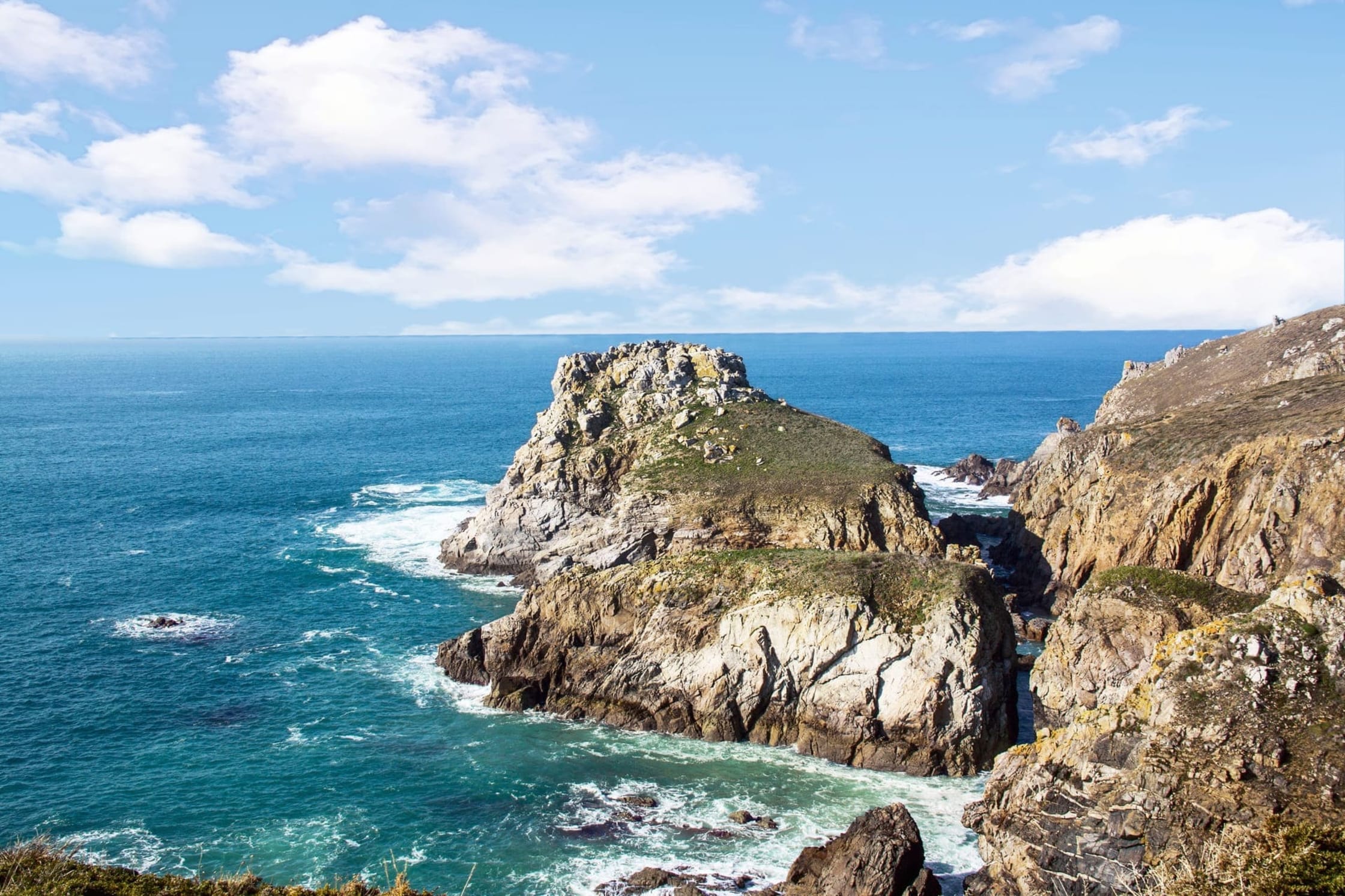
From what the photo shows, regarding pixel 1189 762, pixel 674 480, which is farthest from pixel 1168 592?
pixel 674 480

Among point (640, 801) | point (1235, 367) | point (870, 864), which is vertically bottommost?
point (640, 801)

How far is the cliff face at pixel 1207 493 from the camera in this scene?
58.8m

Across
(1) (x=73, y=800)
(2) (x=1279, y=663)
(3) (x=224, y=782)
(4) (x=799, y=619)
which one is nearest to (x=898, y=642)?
(4) (x=799, y=619)

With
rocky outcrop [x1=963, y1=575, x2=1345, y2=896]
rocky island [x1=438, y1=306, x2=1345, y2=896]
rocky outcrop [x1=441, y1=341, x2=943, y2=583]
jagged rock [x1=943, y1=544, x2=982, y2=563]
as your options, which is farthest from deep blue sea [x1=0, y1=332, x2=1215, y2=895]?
jagged rock [x1=943, y1=544, x2=982, y2=563]

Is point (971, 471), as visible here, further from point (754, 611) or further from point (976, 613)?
point (754, 611)

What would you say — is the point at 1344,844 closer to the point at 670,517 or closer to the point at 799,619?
the point at 799,619

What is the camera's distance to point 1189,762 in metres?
33.5

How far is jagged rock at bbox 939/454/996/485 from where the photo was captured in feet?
389

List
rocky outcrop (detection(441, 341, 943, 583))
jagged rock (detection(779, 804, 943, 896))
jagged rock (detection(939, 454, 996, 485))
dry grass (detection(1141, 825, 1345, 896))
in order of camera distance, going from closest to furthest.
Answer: dry grass (detection(1141, 825, 1345, 896))
jagged rock (detection(779, 804, 943, 896))
rocky outcrop (detection(441, 341, 943, 583))
jagged rock (detection(939, 454, 996, 485))

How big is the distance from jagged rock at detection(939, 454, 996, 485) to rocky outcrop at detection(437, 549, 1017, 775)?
6592cm

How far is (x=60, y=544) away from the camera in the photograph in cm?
8812

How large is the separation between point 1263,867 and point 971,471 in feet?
313

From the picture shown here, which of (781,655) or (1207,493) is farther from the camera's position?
(1207,493)

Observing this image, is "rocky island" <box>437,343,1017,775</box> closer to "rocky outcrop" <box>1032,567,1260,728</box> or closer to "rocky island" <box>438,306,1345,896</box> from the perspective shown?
"rocky island" <box>438,306,1345,896</box>
